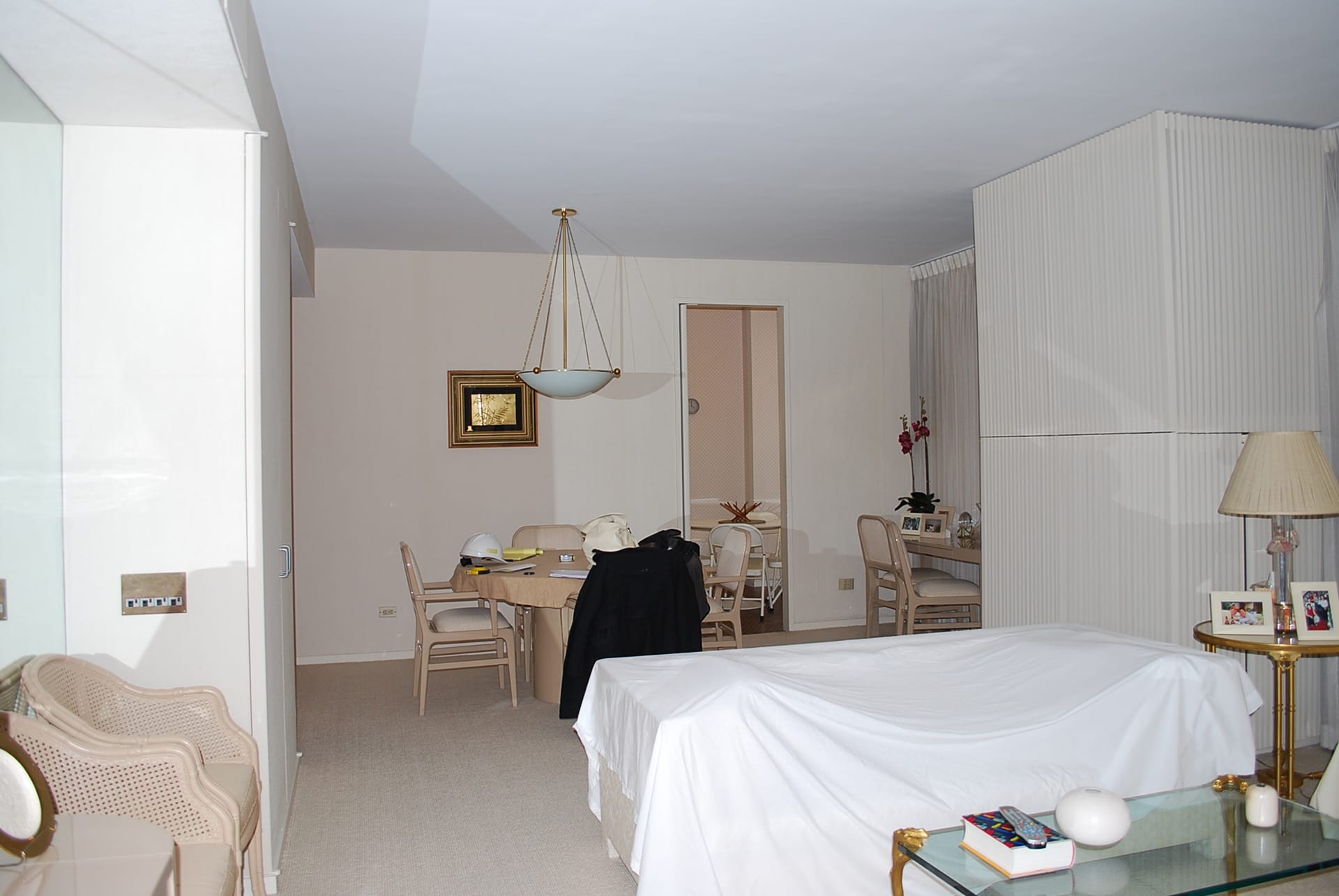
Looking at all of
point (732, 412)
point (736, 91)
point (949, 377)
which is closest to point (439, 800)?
point (736, 91)

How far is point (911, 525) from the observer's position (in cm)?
688

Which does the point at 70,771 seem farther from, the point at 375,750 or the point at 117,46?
the point at 375,750

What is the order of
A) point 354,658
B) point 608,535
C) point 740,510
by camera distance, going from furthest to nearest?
point 740,510
point 354,658
point 608,535

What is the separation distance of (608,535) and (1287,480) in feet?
9.62

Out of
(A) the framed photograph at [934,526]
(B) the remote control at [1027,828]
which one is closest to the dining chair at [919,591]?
(A) the framed photograph at [934,526]

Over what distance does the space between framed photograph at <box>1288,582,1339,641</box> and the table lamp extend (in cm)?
4

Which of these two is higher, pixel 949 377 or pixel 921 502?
pixel 949 377

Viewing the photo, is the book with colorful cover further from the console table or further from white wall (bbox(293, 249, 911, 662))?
white wall (bbox(293, 249, 911, 662))

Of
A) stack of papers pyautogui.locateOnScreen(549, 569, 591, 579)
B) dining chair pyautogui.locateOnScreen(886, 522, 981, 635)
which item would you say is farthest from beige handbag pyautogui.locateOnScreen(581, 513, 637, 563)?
dining chair pyautogui.locateOnScreen(886, 522, 981, 635)

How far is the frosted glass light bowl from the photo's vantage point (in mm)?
2256

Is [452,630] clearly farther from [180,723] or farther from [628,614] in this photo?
[180,723]

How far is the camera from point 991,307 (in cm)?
490

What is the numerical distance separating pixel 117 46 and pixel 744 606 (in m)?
6.67

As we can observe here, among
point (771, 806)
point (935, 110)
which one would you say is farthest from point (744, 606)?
point (771, 806)
